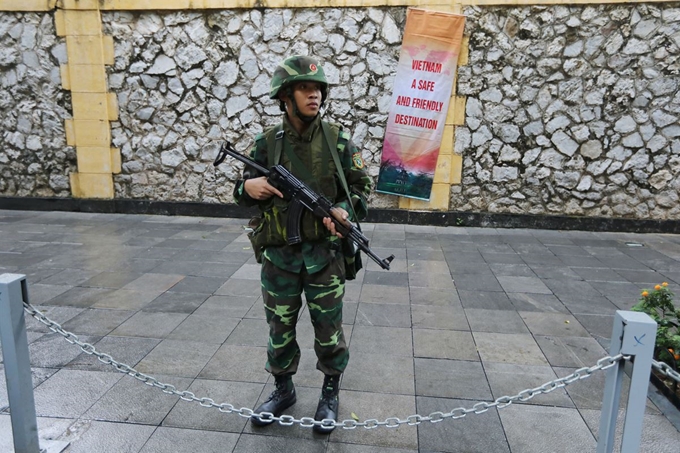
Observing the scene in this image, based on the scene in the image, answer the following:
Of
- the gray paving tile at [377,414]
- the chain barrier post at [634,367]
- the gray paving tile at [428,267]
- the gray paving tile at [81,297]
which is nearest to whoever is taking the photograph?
the chain barrier post at [634,367]

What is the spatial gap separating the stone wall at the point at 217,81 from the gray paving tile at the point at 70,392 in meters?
5.31

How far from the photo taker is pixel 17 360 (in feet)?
7.19

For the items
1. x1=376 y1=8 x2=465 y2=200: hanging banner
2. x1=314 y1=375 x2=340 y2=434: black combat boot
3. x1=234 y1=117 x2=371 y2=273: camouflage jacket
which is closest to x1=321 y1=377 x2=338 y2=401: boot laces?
x1=314 y1=375 x2=340 y2=434: black combat boot

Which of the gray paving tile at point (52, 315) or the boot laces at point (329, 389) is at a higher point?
the boot laces at point (329, 389)

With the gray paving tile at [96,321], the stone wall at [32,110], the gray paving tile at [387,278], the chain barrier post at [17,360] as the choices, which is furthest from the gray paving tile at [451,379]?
the stone wall at [32,110]

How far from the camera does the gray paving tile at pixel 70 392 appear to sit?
2.80 metres

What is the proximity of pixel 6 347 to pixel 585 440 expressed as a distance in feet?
9.93

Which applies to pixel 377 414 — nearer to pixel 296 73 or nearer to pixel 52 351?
pixel 296 73

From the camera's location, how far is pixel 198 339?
3.76 metres

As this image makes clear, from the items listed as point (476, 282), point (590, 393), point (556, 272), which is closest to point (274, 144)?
point (590, 393)

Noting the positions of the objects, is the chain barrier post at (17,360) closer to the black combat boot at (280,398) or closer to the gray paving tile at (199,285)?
the black combat boot at (280,398)

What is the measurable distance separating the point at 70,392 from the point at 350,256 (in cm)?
201

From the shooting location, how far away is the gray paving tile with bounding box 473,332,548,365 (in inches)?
139

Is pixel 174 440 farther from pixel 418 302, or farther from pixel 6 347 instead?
pixel 418 302
